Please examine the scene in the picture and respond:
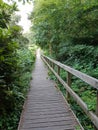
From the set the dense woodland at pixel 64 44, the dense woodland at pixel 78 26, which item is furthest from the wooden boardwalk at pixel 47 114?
the dense woodland at pixel 78 26

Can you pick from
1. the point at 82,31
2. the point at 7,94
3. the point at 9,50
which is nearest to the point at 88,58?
the point at 82,31

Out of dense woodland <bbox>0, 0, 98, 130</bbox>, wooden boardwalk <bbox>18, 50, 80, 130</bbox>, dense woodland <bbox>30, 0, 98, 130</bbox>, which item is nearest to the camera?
wooden boardwalk <bbox>18, 50, 80, 130</bbox>

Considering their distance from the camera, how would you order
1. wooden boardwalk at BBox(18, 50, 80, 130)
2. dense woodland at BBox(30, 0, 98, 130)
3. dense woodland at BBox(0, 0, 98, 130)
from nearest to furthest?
wooden boardwalk at BBox(18, 50, 80, 130), dense woodland at BBox(0, 0, 98, 130), dense woodland at BBox(30, 0, 98, 130)

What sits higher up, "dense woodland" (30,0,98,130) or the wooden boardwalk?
"dense woodland" (30,0,98,130)

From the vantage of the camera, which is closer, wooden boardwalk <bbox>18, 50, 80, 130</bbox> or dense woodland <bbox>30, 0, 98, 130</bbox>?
wooden boardwalk <bbox>18, 50, 80, 130</bbox>

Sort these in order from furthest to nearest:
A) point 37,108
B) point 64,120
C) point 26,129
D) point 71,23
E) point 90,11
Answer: point 71,23 → point 90,11 → point 37,108 → point 64,120 → point 26,129

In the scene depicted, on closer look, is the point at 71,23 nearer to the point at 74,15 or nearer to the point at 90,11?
the point at 74,15

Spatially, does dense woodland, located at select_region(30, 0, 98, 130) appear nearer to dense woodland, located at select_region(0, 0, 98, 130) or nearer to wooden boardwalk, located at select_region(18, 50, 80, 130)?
dense woodland, located at select_region(0, 0, 98, 130)

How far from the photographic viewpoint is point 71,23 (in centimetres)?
945

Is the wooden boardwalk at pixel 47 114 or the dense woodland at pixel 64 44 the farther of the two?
the dense woodland at pixel 64 44

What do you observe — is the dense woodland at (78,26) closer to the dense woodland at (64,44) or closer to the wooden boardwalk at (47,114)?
the dense woodland at (64,44)

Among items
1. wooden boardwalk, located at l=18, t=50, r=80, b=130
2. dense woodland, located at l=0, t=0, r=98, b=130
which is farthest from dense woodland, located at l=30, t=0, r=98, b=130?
wooden boardwalk, located at l=18, t=50, r=80, b=130

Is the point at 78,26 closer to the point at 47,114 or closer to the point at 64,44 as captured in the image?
the point at 64,44

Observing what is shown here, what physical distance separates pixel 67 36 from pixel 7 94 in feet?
22.9
